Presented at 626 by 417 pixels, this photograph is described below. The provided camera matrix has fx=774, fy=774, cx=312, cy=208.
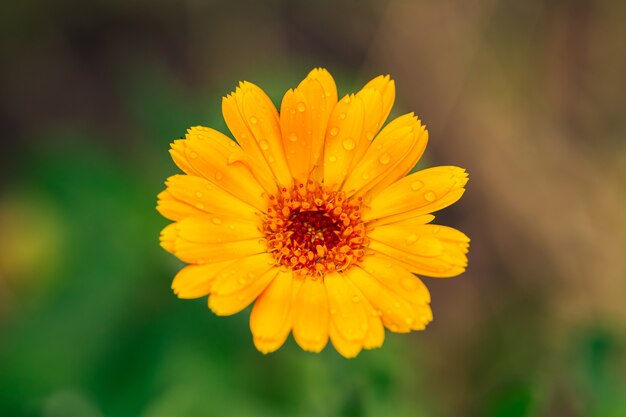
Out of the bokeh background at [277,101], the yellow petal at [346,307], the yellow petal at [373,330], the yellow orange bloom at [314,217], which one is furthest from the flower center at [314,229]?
the bokeh background at [277,101]

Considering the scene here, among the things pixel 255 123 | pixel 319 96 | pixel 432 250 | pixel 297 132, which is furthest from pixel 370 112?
pixel 432 250

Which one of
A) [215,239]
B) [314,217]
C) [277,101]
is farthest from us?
[277,101]

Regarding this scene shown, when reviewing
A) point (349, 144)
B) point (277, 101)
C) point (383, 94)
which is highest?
point (277, 101)

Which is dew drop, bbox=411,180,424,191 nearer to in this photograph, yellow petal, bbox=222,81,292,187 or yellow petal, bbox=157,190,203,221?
yellow petal, bbox=222,81,292,187

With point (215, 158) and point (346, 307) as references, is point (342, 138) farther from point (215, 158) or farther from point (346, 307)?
point (346, 307)
